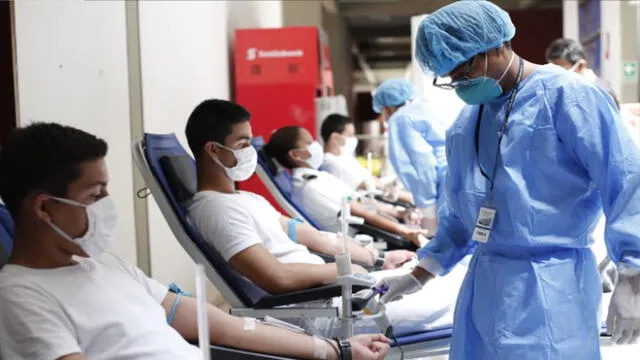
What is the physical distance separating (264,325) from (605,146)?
2.85 ft

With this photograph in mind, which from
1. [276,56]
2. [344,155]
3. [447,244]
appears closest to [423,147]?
[344,155]

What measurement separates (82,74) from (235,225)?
751 millimetres

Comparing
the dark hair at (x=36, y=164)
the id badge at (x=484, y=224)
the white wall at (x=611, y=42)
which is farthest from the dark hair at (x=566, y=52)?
the white wall at (x=611, y=42)

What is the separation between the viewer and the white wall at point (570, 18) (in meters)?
7.25

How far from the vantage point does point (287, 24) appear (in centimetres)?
565

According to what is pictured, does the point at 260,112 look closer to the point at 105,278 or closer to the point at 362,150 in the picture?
the point at 362,150

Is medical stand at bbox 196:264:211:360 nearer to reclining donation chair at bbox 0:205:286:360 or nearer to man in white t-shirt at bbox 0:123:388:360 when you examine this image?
man in white t-shirt at bbox 0:123:388:360

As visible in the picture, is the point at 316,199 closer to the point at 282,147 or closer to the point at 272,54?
the point at 282,147

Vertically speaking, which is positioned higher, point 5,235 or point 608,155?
point 608,155

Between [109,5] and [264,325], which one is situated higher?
[109,5]

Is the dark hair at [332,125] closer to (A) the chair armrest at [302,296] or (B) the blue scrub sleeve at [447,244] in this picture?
(A) the chair armrest at [302,296]

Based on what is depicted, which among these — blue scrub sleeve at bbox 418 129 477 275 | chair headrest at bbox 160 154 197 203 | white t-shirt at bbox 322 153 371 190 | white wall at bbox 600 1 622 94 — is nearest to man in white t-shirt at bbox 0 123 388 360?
blue scrub sleeve at bbox 418 129 477 275

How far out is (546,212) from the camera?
1.51 m

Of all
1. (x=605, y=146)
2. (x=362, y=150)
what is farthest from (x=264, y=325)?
(x=362, y=150)
